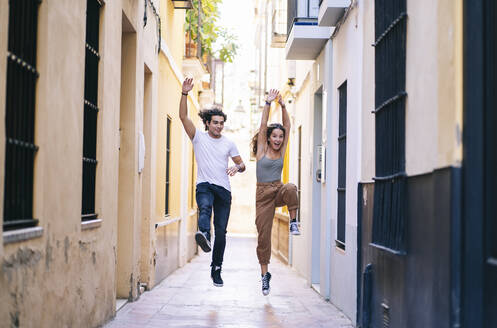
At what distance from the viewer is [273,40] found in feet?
53.4

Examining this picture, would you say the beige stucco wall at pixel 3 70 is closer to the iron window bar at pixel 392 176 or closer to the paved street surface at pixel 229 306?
the iron window bar at pixel 392 176

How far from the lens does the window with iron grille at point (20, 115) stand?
4.51m

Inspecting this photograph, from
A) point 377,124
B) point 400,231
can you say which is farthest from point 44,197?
point 377,124

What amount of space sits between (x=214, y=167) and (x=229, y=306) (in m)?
1.77

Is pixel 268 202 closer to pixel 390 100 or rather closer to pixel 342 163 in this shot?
pixel 342 163

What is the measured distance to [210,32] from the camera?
Answer: 724 inches

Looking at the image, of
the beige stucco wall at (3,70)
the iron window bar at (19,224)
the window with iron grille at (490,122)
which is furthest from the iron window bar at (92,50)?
the window with iron grille at (490,122)

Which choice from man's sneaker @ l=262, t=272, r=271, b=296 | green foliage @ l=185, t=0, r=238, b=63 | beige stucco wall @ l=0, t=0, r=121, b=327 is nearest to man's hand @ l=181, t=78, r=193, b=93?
beige stucco wall @ l=0, t=0, r=121, b=327

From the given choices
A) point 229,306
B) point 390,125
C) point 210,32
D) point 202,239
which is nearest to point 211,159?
point 202,239

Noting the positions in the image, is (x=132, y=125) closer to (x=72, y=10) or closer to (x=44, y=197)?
(x=72, y=10)

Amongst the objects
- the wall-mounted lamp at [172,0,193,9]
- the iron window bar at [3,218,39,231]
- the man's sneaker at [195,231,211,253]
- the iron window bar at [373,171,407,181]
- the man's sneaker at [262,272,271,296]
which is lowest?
the man's sneaker at [262,272,271,296]

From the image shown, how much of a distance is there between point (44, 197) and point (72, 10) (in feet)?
5.37

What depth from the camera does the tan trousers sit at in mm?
8953

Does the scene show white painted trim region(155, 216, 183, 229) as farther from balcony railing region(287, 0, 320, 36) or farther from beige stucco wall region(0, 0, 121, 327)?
beige stucco wall region(0, 0, 121, 327)
